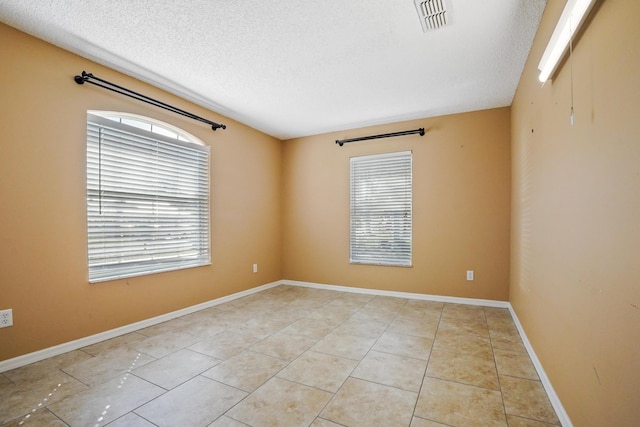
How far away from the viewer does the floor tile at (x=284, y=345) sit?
2.51 metres

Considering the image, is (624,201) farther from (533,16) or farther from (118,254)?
(118,254)

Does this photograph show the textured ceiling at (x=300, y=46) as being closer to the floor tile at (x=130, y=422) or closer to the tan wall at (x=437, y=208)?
the tan wall at (x=437, y=208)

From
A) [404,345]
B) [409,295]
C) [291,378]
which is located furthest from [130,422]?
[409,295]

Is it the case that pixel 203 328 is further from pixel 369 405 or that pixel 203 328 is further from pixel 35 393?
pixel 369 405

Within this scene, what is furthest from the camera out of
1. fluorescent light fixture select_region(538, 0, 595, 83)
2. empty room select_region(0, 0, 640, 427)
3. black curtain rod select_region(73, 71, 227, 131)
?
black curtain rod select_region(73, 71, 227, 131)

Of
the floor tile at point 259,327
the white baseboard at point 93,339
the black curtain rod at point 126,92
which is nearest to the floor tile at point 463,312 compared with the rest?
the floor tile at point 259,327

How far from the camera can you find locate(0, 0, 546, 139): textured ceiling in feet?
6.88

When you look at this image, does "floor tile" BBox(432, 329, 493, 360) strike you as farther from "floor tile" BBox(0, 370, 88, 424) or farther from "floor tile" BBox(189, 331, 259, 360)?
"floor tile" BBox(0, 370, 88, 424)

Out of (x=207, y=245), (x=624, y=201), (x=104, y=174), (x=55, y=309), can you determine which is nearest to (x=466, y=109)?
(x=624, y=201)

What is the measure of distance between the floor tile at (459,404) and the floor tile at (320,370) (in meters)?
0.56

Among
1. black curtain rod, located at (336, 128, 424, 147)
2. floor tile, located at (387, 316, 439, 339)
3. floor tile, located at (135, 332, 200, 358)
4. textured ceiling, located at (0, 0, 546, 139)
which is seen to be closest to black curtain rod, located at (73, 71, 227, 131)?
textured ceiling, located at (0, 0, 546, 139)

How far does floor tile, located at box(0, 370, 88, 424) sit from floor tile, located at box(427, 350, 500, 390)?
8.24ft

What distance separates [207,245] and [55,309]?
66.2 inches

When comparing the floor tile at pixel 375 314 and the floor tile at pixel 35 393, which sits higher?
the floor tile at pixel 35 393
